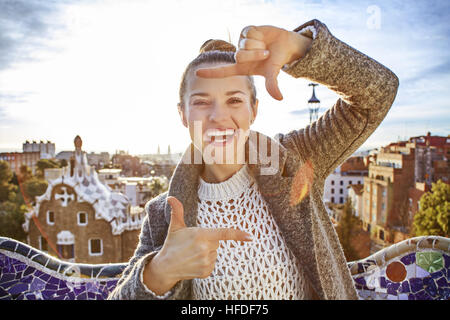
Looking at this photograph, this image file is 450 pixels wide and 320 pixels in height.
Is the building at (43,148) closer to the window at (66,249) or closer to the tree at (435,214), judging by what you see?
the window at (66,249)

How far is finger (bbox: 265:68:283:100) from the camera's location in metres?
1.08

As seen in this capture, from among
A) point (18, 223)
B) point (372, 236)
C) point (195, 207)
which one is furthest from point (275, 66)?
point (372, 236)

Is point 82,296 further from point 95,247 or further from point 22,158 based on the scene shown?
point 22,158

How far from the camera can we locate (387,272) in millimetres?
2191

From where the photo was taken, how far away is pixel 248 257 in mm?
1511

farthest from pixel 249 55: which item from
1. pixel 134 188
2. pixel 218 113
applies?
pixel 134 188

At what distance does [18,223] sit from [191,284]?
18.4 metres

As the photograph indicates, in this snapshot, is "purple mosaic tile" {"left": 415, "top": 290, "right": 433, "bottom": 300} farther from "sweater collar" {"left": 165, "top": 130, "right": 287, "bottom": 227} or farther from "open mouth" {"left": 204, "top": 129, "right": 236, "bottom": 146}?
"open mouth" {"left": 204, "top": 129, "right": 236, "bottom": 146}

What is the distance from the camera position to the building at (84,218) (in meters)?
10.1

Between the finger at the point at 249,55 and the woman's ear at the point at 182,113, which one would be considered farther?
the woman's ear at the point at 182,113

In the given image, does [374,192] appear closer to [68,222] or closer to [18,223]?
[68,222]

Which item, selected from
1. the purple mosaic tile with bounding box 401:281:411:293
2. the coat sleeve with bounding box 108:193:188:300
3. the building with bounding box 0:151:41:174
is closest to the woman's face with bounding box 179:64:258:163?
the coat sleeve with bounding box 108:193:188:300

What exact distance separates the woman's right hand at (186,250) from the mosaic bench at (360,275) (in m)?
1.13

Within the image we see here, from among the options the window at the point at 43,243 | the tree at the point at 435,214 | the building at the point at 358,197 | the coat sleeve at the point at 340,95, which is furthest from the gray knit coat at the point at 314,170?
the building at the point at 358,197
